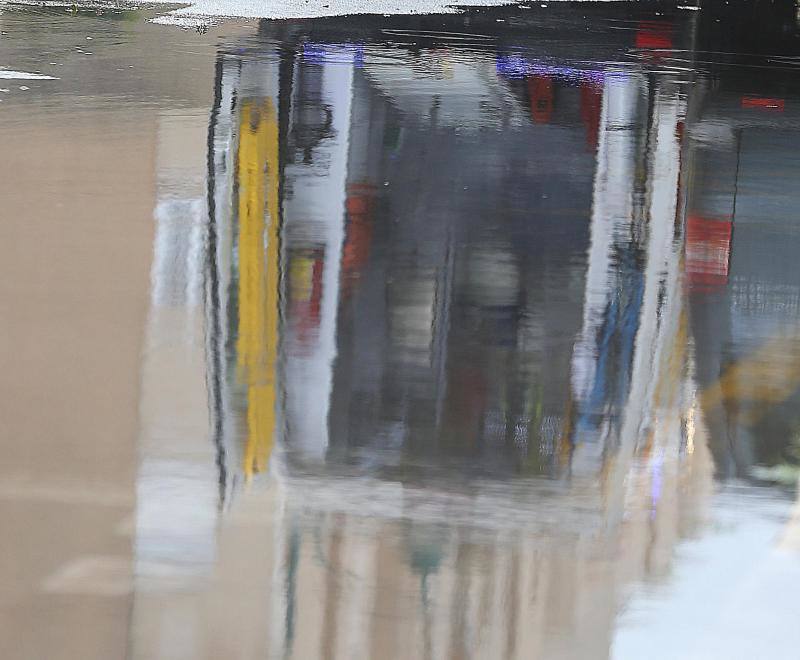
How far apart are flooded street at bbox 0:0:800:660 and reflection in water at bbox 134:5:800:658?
0.01m

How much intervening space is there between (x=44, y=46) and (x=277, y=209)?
5150 millimetres

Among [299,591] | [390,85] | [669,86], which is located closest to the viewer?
[299,591]

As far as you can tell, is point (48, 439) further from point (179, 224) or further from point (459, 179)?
point (459, 179)

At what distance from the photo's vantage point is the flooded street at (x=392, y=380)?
2.93 meters

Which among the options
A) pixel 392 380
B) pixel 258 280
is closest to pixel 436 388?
pixel 392 380

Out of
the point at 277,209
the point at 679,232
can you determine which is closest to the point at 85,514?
the point at 277,209

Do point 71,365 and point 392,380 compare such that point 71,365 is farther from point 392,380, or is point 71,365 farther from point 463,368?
point 463,368

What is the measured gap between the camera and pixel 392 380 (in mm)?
4152

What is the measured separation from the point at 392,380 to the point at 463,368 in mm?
279

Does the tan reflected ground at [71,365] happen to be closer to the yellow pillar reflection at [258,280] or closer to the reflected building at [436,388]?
the reflected building at [436,388]

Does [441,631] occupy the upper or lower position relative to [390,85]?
lower

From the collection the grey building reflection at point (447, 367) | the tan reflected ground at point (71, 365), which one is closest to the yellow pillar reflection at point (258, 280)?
the grey building reflection at point (447, 367)

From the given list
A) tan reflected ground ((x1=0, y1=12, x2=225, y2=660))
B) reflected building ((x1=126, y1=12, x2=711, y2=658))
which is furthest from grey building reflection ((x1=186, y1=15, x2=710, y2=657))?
tan reflected ground ((x1=0, y1=12, x2=225, y2=660))

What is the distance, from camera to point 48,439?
357cm
